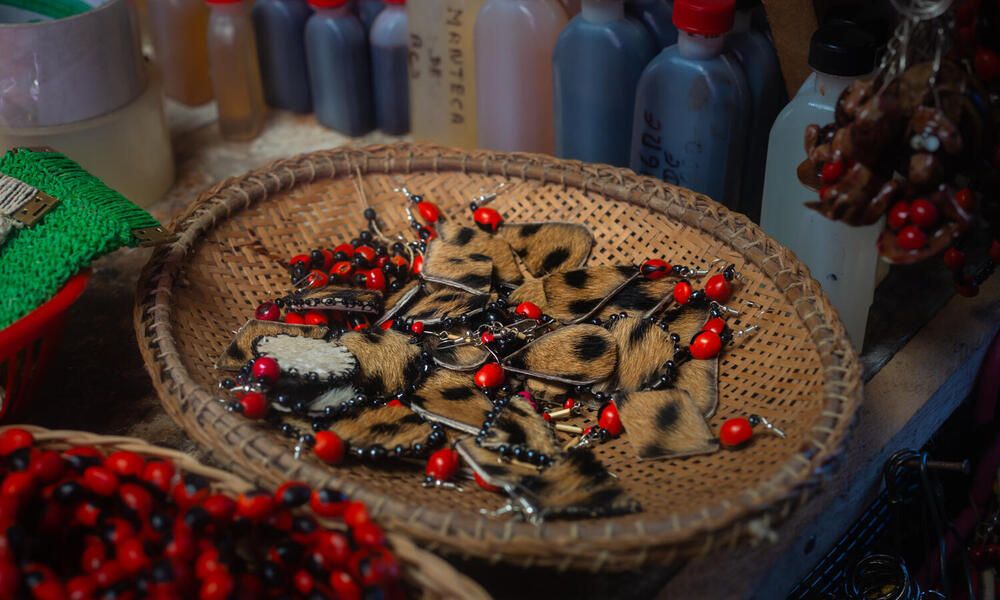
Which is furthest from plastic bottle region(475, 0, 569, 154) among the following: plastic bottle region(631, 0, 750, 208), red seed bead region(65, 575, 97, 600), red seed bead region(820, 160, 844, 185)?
red seed bead region(65, 575, 97, 600)

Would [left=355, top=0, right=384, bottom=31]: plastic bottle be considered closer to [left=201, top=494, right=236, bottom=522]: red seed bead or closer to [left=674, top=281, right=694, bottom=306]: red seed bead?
[left=674, top=281, right=694, bottom=306]: red seed bead

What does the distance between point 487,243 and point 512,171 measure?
9 centimetres

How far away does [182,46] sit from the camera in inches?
52.2

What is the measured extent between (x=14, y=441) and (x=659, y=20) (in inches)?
30.3

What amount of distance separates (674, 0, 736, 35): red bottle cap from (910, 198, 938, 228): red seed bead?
0.35 m

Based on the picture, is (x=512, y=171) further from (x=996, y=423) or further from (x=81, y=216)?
(x=996, y=423)

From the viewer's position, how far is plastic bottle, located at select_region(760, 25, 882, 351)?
77 centimetres

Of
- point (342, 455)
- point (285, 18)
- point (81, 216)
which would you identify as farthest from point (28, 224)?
point (285, 18)

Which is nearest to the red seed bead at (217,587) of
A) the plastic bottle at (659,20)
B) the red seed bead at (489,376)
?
the red seed bead at (489,376)

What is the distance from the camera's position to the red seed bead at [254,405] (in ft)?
2.09

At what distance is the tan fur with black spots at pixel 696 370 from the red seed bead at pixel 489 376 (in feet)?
0.51

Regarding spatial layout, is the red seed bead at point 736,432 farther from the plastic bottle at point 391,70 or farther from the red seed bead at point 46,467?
the plastic bottle at point 391,70

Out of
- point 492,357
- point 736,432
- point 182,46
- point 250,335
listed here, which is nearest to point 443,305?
point 492,357

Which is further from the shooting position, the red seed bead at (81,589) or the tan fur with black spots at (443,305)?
the tan fur with black spots at (443,305)
